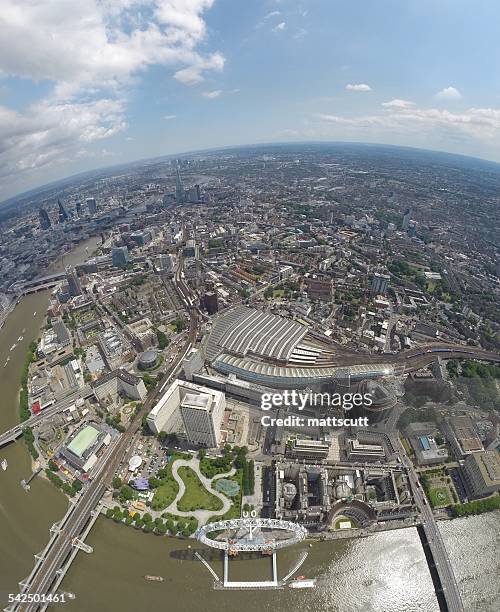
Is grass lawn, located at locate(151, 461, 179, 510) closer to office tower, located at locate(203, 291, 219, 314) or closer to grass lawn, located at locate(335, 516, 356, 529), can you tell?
grass lawn, located at locate(335, 516, 356, 529)

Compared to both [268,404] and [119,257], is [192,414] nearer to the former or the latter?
[268,404]

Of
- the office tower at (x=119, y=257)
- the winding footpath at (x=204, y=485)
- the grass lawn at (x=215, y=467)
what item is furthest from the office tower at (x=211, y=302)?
the office tower at (x=119, y=257)

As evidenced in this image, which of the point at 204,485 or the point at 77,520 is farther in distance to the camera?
the point at 204,485

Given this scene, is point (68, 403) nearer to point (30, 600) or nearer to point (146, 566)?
point (30, 600)

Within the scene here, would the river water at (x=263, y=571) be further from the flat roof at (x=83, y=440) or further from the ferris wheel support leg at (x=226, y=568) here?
the flat roof at (x=83, y=440)

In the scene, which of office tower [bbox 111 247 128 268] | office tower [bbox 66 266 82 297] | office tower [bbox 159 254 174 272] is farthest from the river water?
office tower [bbox 111 247 128 268]

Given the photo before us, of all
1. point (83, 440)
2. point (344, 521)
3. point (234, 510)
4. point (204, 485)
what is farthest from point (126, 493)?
point (344, 521)
